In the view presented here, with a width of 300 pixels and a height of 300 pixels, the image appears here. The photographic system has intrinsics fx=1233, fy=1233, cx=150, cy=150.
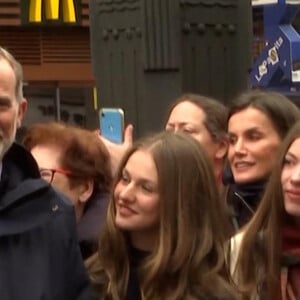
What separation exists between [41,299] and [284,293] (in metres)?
0.79

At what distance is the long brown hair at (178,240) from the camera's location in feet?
12.4

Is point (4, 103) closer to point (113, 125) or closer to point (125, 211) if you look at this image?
point (125, 211)

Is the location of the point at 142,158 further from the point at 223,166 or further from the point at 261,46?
the point at 261,46

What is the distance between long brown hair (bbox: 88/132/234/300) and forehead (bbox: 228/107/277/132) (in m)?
0.83

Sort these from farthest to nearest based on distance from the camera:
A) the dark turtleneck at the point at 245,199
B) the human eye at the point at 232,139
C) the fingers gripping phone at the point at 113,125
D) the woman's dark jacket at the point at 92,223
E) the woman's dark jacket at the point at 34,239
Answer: the fingers gripping phone at the point at 113,125
the human eye at the point at 232,139
the dark turtleneck at the point at 245,199
the woman's dark jacket at the point at 92,223
the woman's dark jacket at the point at 34,239

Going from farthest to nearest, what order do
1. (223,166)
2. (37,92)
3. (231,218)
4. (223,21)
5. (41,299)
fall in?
1. (37,92)
2. (223,21)
3. (223,166)
4. (231,218)
5. (41,299)

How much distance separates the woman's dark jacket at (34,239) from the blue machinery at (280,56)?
9.62 meters

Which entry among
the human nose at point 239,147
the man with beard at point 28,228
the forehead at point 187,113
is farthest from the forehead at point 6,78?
the forehead at point 187,113

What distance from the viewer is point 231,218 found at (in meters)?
4.57

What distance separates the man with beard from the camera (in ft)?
11.6

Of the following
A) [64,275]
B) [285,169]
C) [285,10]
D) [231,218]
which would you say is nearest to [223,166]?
[231,218]

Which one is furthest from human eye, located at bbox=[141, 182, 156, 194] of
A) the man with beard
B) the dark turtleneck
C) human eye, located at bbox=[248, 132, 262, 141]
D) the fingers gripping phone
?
the fingers gripping phone

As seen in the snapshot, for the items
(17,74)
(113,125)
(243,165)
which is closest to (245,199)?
(243,165)

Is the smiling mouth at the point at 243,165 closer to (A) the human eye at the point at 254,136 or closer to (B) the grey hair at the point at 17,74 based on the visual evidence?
(A) the human eye at the point at 254,136
